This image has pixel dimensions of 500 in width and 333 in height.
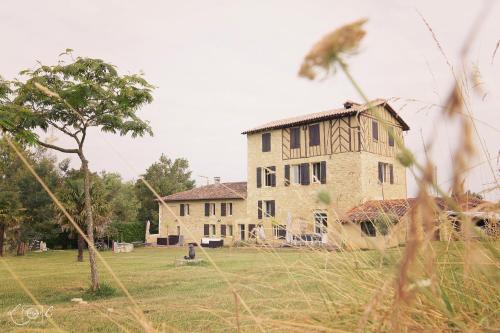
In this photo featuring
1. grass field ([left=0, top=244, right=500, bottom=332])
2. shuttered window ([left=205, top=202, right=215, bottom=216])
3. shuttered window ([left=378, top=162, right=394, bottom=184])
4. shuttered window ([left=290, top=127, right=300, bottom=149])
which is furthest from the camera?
shuttered window ([left=205, top=202, right=215, bottom=216])

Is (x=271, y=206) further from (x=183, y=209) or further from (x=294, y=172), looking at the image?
(x=183, y=209)

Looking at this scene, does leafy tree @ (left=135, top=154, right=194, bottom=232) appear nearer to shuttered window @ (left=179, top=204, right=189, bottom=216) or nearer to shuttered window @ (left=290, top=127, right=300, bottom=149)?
shuttered window @ (left=179, top=204, right=189, bottom=216)

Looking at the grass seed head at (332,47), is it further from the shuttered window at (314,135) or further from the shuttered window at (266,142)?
the shuttered window at (266,142)

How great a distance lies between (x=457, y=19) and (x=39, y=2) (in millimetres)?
5699

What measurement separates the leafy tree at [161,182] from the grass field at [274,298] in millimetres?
36486

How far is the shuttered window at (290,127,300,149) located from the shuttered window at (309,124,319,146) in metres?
0.99

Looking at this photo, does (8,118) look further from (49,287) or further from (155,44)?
(49,287)

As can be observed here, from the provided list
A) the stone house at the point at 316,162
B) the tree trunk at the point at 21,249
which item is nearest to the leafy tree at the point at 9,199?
the tree trunk at the point at 21,249

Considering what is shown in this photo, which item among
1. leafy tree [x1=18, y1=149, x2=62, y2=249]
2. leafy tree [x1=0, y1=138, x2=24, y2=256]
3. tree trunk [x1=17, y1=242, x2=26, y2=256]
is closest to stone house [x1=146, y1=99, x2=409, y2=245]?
tree trunk [x1=17, y1=242, x2=26, y2=256]

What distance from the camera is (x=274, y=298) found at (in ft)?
7.25

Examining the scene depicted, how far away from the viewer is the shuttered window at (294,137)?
27.7m

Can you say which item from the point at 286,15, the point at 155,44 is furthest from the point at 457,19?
A: the point at 155,44

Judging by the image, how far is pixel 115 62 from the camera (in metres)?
9.22

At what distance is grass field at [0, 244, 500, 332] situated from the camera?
42.8 inches
